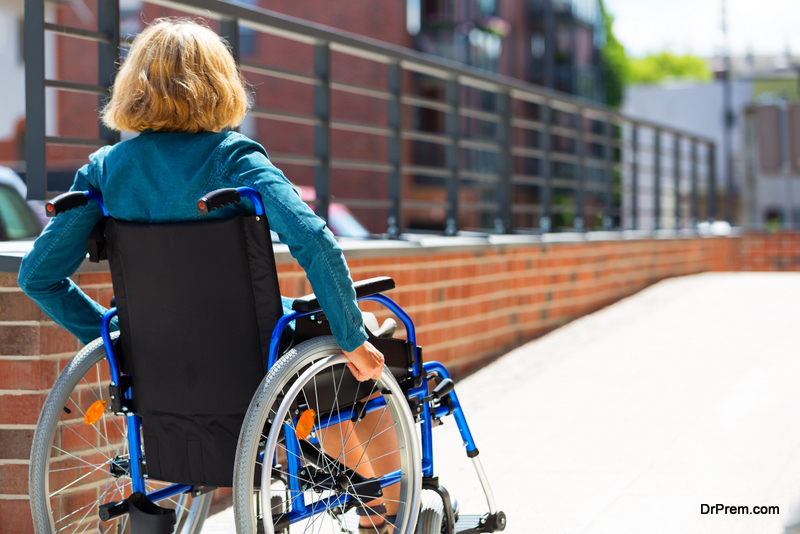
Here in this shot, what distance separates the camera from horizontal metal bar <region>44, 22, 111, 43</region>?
3.49m

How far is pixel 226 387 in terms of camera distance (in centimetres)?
253

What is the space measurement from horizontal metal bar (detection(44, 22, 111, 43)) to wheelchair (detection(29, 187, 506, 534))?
1.14m

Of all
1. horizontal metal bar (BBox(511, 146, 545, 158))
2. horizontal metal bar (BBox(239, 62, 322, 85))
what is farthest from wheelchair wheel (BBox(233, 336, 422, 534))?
horizontal metal bar (BBox(511, 146, 545, 158))

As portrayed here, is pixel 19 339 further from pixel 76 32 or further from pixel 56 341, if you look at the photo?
pixel 76 32

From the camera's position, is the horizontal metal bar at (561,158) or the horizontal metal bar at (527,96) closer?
the horizontal metal bar at (527,96)

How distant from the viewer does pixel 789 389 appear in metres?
5.87

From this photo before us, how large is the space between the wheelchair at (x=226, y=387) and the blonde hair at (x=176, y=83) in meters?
0.28

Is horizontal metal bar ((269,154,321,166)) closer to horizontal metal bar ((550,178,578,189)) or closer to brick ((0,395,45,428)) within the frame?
brick ((0,395,45,428))

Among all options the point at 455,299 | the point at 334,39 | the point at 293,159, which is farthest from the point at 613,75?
the point at 293,159

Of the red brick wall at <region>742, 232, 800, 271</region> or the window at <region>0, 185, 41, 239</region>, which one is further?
the red brick wall at <region>742, 232, 800, 271</region>

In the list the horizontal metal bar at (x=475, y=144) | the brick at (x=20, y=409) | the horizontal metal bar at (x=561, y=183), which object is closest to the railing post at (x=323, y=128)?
the horizontal metal bar at (x=475, y=144)

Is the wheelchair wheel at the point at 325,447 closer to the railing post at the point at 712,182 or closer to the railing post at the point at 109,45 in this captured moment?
the railing post at the point at 109,45

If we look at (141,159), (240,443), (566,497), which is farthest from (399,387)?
(566,497)

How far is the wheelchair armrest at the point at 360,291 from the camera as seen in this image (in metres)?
2.52
